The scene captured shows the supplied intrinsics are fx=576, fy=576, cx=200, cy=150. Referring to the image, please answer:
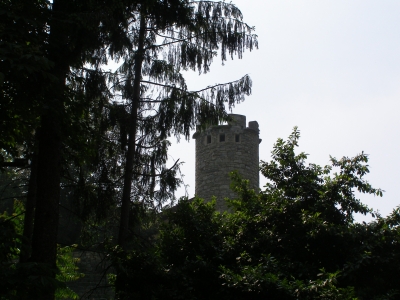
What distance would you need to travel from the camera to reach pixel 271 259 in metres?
9.21

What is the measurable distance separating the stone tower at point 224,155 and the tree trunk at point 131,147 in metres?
12.4

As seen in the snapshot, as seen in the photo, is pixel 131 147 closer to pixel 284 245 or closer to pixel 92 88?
pixel 92 88

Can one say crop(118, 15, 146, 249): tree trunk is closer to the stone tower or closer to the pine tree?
the pine tree

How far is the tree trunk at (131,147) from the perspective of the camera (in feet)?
37.1

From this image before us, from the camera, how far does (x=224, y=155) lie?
25516mm

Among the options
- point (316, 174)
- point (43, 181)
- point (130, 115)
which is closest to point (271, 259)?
point (316, 174)

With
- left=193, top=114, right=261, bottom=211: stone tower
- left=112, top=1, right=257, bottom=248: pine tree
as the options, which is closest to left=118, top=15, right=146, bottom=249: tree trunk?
left=112, top=1, right=257, bottom=248: pine tree

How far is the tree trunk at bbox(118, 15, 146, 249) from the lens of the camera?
11.3 meters

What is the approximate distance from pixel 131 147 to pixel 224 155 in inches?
540

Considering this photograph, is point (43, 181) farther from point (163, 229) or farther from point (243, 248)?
point (243, 248)

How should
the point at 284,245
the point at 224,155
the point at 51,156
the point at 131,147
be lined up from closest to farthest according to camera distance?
the point at 51,156
the point at 284,245
the point at 131,147
the point at 224,155

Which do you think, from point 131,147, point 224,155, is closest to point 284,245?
point 131,147

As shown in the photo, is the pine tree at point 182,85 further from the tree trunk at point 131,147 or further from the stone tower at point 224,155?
the stone tower at point 224,155

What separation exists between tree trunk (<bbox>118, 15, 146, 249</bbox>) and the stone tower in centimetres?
1237
